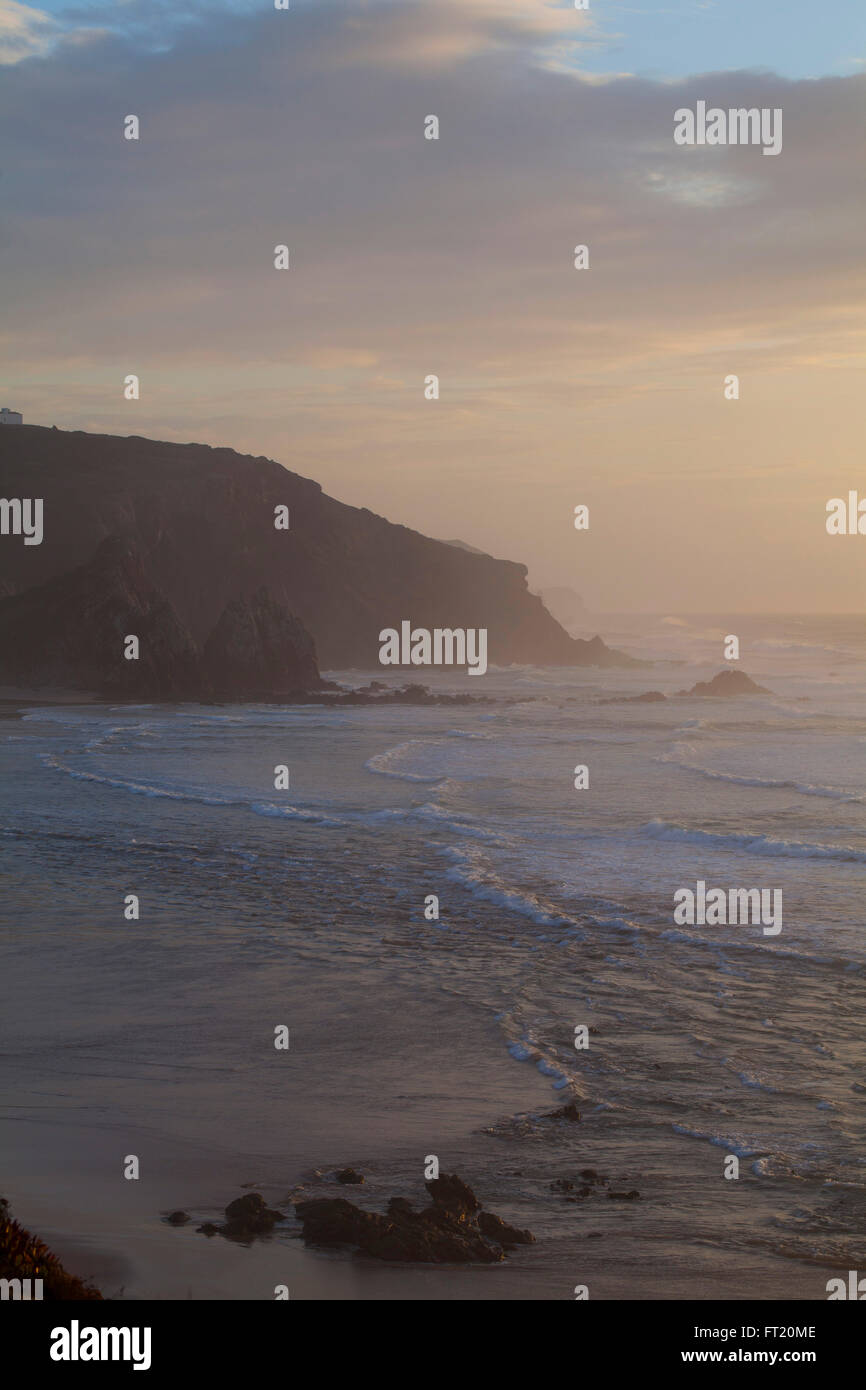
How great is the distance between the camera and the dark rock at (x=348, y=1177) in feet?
28.2

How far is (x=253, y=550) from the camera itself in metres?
112

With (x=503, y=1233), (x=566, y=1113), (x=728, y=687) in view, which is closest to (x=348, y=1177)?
(x=503, y=1233)

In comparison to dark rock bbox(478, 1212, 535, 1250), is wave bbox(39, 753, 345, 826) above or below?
above

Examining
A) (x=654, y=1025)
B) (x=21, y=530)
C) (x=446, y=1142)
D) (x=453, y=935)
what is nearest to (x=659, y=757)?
(x=453, y=935)

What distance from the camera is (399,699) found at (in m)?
72.8

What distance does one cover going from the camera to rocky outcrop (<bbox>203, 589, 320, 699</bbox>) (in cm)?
7694

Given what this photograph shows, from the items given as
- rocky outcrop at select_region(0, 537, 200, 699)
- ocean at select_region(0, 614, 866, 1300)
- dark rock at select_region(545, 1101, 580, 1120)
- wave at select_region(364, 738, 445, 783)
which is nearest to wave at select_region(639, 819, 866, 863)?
ocean at select_region(0, 614, 866, 1300)

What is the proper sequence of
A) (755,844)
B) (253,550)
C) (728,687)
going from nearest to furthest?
(755,844) < (728,687) < (253,550)

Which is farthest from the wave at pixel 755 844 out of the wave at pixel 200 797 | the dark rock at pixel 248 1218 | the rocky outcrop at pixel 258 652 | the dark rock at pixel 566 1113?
the rocky outcrop at pixel 258 652

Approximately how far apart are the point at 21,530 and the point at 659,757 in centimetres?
7249

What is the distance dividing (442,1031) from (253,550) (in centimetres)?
10243

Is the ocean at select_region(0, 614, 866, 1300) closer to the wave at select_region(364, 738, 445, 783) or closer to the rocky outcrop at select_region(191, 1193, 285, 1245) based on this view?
the rocky outcrop at select_region(191, 1193, 285, 1245)

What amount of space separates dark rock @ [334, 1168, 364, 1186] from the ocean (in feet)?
0.30

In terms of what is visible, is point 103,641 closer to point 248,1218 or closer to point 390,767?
point 390,767
